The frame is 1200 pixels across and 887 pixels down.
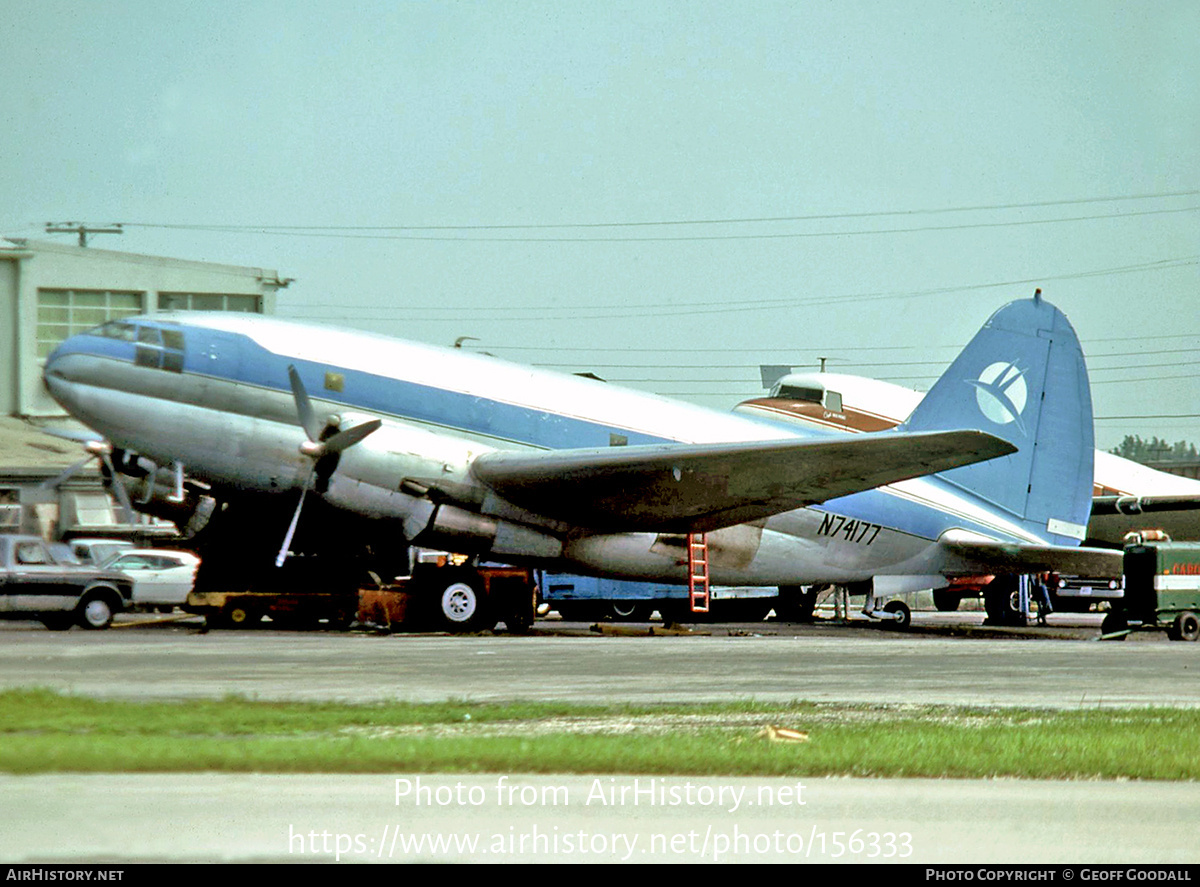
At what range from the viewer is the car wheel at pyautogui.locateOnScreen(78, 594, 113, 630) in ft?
87.7

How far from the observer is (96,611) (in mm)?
26891

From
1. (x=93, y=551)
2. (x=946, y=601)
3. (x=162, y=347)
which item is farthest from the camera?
(x=946, y=601)

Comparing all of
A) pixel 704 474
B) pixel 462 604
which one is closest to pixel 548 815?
pixel 462 604

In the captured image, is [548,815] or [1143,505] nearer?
[548,815]

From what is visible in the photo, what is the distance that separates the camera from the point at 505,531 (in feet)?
91.0

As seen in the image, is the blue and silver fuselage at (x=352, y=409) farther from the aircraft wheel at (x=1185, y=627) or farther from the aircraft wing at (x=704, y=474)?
the aircraft wheel at (x=1185, y=627)

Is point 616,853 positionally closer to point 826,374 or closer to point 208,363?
point 208,363

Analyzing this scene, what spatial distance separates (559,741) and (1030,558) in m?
22.2

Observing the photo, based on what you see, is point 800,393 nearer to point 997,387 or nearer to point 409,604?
point 997,387

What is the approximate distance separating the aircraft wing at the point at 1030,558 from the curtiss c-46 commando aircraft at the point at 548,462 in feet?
0.18

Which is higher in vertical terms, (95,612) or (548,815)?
(95,612)

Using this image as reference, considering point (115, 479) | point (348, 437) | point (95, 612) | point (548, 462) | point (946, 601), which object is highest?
point (348, 437)

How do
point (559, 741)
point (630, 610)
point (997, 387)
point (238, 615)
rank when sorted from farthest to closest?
point (630, 610), point (997, 387), point (238, 615), point (559, 741)
